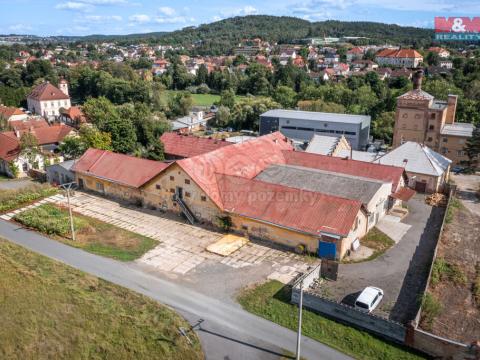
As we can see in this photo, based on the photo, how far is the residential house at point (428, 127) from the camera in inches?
1978

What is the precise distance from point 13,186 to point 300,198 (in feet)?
102

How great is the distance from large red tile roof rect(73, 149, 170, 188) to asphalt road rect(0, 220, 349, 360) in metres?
9.98

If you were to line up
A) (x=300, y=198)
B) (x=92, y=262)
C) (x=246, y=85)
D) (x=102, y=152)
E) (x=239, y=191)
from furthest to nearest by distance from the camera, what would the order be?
(x=246, y=85) < (x=102, y=152) < (x=239, y=191) < (x=300, y=198) < (x=92, y=262)

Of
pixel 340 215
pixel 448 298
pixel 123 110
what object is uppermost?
pixel 123 110

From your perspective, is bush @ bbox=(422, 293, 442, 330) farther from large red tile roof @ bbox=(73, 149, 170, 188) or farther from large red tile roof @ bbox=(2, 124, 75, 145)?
large red tile roof @ bbox=(2, 124, 75, 145)

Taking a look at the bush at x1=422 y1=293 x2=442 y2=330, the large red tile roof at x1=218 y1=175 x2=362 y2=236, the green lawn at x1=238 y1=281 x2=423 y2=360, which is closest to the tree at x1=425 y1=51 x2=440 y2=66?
the large red tile roof at x1=218 y1=175 x2=362 y2=236

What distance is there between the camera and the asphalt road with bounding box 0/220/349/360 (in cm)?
1903

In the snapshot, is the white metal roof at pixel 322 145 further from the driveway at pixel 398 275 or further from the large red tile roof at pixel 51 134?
the large red tile roof at pixel 51 134

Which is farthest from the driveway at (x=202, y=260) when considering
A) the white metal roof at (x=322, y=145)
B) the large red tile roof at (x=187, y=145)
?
the white metal roof at (x=322, y=145)

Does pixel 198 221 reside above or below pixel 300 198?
below

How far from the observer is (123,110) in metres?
56.9

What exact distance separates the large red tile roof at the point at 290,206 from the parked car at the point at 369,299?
193 inches

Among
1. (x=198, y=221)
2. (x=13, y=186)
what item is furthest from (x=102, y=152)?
(x=198, y=221)

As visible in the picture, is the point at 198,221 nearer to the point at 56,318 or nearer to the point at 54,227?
the point at 54,227
